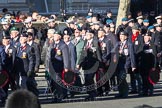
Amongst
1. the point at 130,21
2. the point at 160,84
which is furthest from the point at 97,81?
the point at 130,21

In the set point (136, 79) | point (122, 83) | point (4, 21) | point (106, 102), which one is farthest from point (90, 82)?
point (4, 21)

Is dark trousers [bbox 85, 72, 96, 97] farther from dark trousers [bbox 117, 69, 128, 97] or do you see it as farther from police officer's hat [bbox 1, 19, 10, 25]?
police officer's hat [bbox 1, 19, 10, 25]

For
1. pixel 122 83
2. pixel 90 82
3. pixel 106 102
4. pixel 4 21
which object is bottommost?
pixel 106 102

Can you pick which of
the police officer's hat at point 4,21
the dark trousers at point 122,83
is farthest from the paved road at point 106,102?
the police officer's hat at point 4,21

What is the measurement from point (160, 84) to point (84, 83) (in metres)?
3.72

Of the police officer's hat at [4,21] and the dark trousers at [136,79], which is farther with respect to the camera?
the police officer's hat at [4,21]

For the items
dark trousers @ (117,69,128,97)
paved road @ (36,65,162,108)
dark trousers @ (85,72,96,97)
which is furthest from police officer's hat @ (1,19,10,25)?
dark trousers @ (117,69,128,97)

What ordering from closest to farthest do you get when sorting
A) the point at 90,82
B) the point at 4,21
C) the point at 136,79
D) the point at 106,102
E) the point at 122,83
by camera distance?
the point at 106,102 < the point at 90,82 < the point at 122,83 < the point at 136,79 < the point at 4,21

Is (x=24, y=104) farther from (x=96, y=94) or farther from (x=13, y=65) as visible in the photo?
(x=96, y=94)

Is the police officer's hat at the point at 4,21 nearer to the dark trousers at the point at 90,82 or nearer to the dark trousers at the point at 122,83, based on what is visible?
the dark trousers at the point at 90,82

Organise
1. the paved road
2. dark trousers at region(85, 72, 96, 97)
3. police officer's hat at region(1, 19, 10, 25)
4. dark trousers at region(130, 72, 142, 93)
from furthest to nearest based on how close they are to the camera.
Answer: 1. police officer's hat at region(1, 19, 10, 25)
2. dark trousers at region(130, 72, 142, 93)
3. dark trousers at region(85, 72, 96, 97)
4. the paved road

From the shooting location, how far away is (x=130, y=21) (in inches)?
794

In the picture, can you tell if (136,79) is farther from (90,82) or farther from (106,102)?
(106,102)

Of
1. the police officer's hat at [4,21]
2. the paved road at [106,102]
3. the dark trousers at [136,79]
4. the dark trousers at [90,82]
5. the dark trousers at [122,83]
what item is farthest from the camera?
the police officer's hat at [4,21]
